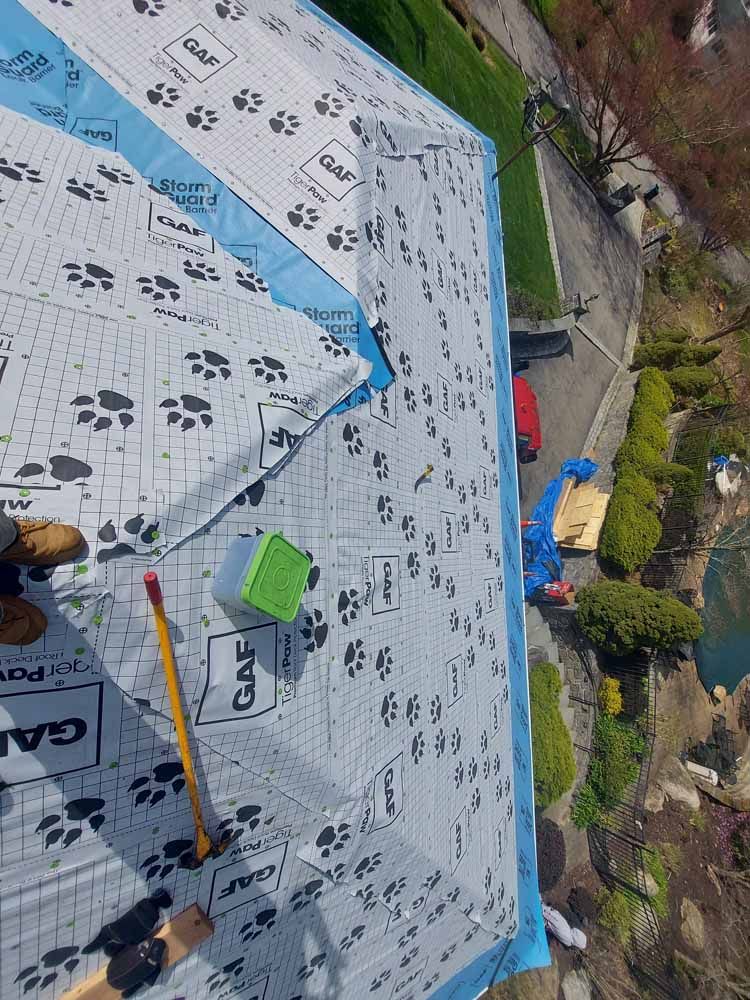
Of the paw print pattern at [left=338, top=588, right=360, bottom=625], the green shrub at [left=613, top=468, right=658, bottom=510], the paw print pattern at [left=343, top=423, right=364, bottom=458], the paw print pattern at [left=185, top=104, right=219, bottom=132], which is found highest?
the paw print pattern at [left=185, top=104, right=219, bottom=132]

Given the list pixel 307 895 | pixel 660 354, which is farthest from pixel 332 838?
pixel 660 354

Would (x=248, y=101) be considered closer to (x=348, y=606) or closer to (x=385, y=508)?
(x=385, y=508)

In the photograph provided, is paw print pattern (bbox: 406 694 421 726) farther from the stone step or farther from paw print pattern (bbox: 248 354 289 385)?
the stone step

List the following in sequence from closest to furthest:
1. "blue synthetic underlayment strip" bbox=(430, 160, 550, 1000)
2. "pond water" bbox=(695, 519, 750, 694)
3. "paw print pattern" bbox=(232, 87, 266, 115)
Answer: "paw print pattern" bbox=(232, 87, 266, 115), "blue synthetic underlayment strip" bbox=(430, 160, 550, 1000), "pond water" bbox=(695, 519, 750, 694)

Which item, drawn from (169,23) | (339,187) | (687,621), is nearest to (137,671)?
(339,187)

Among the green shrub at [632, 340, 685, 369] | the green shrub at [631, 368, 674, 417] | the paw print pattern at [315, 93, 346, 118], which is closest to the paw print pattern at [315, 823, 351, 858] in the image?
the paw print pattern at [315, 93, 346, 118]

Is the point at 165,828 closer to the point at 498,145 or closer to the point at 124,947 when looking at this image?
the point at 124,947

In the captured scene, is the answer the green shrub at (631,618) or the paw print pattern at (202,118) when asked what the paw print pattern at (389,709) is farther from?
the green shrub at (631,618)
